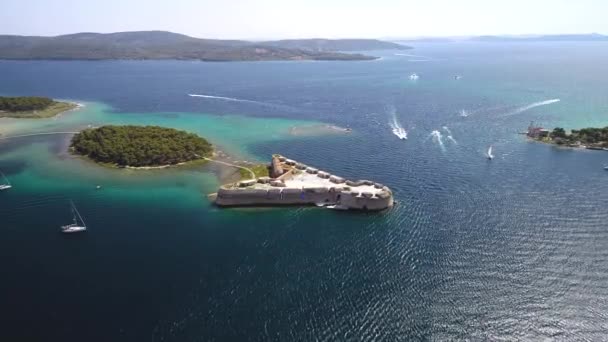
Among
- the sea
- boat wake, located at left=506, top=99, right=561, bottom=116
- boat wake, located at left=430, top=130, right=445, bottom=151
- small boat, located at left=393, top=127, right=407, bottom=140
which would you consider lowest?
the sea

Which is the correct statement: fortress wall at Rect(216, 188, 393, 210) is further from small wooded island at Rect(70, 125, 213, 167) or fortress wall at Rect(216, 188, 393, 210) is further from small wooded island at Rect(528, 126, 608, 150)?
small wooded island at Rect(528, 126, 608, 150)

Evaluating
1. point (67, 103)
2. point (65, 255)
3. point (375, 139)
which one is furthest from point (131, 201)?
point (67, 103)

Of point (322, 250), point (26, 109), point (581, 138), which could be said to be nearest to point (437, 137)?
point (581, 138)

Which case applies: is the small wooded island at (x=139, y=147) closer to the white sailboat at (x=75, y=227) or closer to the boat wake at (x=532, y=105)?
the white sailboat at (x=75, y=227)

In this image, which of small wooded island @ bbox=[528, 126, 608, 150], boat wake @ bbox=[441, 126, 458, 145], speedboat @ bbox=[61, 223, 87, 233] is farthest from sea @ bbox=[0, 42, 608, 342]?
small wooded island @ bbox=[528, 126, 608, 150]

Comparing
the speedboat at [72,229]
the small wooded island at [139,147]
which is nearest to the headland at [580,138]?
the small wooded island at [139,147]

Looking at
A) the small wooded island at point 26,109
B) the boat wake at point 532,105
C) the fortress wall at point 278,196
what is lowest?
the fortress wall at point 278,196

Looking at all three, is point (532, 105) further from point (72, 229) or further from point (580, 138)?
point (72, 229)
